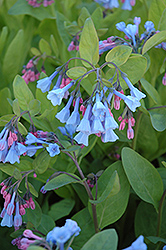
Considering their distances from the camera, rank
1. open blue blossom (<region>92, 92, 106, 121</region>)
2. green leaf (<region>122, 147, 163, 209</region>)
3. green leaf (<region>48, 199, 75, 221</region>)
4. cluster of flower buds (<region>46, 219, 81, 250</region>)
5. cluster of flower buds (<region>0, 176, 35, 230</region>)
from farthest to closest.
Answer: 1. green leaf (<region>48, 199, 75, 221</region>)
2. green leaf (<region>122, 147, 163, 209</region>)
3. cluster of flower buds (<region>0, 176, 35, 230</region>)
4. open blue blossom (<region>92, 92, 106, 121</region>)
5. cluster of flower buds (<region>46, 219, 81, 250</region>)

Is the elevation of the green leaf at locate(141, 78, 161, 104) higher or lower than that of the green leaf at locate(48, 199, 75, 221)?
higher

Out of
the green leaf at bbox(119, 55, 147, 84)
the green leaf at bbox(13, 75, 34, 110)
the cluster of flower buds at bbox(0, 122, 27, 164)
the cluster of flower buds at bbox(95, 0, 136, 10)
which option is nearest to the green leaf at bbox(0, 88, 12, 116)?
the green leaf at bbox(13, 75, 34, 110)

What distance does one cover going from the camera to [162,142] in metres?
1.12

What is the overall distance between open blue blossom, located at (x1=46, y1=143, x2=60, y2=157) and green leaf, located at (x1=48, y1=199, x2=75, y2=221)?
32cm

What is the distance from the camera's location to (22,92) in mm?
828

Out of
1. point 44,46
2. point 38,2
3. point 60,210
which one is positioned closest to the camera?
point 60,210

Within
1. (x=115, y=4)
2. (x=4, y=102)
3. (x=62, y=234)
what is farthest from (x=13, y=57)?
(x=62, y=234)

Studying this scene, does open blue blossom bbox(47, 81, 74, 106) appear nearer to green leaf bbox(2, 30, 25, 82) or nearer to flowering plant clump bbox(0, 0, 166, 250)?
flowering plant clump bbox(0, 0, 166, 250)

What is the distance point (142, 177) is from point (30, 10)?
2.91ft

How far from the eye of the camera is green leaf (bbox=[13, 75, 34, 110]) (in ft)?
2.70

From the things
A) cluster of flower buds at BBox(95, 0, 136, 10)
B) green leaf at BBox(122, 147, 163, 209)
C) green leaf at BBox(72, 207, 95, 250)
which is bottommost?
green leaf at BBox(72, 207, 95, 250)

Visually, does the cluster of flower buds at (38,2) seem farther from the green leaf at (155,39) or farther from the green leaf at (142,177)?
the green leaf at (142,177)

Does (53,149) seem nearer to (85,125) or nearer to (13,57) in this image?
(85,125)

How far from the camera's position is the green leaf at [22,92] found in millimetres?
821
